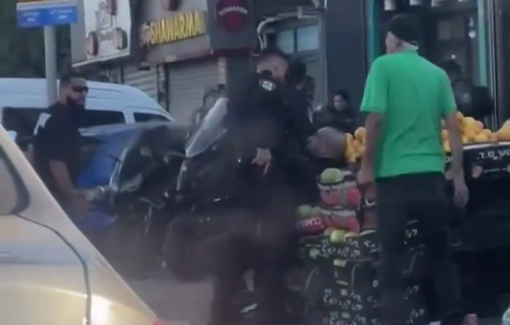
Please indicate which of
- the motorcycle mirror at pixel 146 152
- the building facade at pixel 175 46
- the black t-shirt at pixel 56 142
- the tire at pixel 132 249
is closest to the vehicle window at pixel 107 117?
the motorcycle mirror at pixel 146 152

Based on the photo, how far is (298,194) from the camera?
852 cm

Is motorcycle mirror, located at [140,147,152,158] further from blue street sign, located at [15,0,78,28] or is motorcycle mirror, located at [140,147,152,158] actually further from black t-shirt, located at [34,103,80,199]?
black t-shirt, located at [34,103,80,199]

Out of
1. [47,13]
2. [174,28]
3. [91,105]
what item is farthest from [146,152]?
[174,28]

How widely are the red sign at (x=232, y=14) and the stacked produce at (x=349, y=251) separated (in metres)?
13.5

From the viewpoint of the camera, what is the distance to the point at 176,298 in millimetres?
11508

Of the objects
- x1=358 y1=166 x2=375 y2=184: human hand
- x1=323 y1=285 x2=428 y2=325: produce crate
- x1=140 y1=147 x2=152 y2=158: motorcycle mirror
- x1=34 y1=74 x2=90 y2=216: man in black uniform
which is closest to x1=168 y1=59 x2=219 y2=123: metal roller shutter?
x1=140 y1=147 x2=152 y2=158: motorcycle mirror

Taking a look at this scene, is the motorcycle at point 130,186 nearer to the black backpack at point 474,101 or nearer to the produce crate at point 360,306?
the black backpack at point 474,101

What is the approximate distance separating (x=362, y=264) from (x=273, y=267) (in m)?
0.62

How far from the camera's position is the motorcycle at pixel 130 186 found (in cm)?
1310

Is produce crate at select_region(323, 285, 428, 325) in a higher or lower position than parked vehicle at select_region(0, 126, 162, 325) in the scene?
lower

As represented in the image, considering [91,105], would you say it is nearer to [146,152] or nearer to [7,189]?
[146,152]

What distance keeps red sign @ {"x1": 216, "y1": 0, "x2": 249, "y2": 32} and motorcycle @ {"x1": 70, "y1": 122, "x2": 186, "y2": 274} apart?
7957 millimetres

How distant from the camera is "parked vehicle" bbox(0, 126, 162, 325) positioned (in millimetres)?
3238

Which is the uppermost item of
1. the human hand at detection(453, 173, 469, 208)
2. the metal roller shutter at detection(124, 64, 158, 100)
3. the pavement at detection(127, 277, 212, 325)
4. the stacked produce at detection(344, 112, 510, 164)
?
the stacked produce at detection(344, 112, 510, 164)
